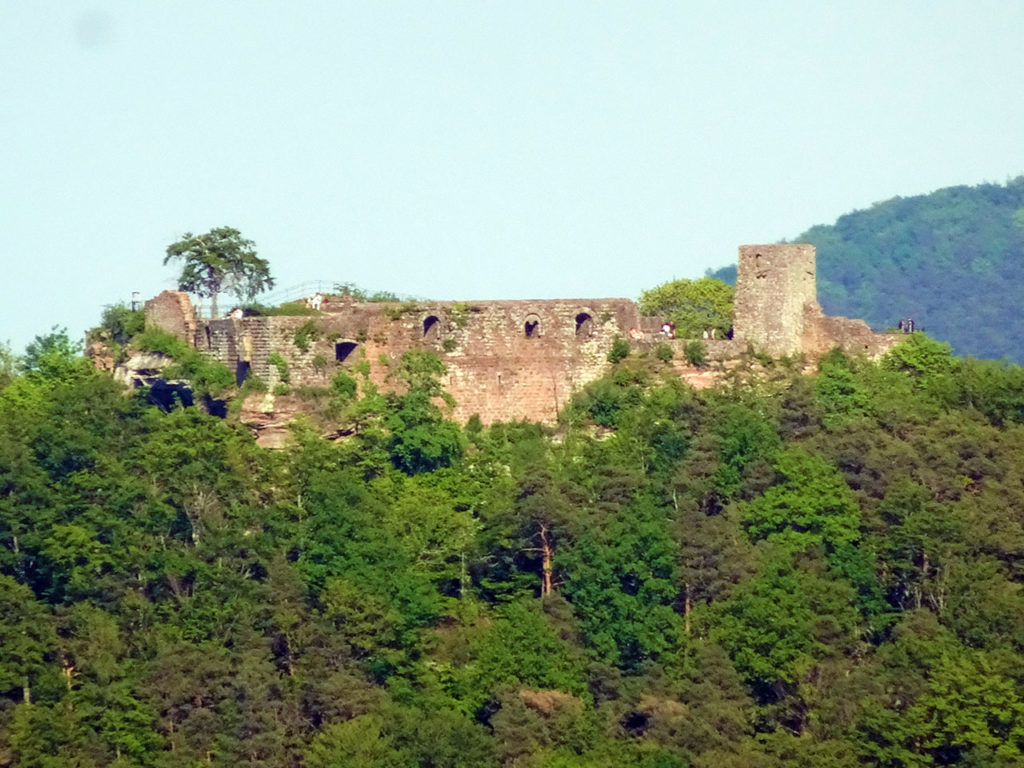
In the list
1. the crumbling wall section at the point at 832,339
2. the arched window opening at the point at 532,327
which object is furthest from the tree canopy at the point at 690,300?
the arched window opening at the point at 532,327

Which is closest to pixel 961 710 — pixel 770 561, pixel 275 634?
pixel 770 561

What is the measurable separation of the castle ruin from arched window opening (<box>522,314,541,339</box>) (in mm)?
16

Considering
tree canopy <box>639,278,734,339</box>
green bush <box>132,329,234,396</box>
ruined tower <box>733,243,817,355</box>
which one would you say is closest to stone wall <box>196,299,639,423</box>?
green bush <box>132,329,234,396</box>

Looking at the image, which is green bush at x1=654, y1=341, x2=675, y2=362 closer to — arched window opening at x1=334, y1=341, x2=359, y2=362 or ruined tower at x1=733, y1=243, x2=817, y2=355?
ruined tower at x1=733, y1=243, x2=817, y2=355

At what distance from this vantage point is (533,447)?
132 feet

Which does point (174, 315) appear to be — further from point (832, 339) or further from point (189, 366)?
point (832, 339)

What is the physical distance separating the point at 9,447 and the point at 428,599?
24.6ft

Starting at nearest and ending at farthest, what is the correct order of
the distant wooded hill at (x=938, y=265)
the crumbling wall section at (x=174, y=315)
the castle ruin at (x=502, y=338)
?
1. the castle ruin at (x=502, y=338)
2. the crumbling wall section at (x=174, y=315)
3. the distant wooded hill at (x=938, y=265)

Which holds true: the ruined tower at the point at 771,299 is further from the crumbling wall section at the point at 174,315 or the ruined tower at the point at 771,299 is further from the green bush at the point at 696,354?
the crumbling wall section at the point at 174,315

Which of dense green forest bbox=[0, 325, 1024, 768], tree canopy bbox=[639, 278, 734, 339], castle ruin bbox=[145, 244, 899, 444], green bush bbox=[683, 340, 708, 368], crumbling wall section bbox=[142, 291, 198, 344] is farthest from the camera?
tree canopy bbox=[639, 278, 734, 339]

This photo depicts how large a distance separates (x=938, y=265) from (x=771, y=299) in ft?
345

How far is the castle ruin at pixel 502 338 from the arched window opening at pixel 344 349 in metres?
0.02

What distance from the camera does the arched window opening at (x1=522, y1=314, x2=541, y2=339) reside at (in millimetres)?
41000

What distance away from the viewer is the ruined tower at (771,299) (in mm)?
41594
